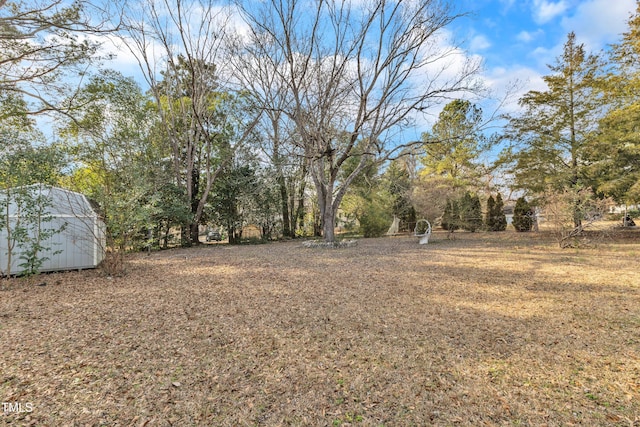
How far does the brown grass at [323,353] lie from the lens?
192 cm

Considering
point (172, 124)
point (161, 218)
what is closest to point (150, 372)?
point (161, 218)

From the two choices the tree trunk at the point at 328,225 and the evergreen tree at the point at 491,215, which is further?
the evergreen tree at the point at 491,215

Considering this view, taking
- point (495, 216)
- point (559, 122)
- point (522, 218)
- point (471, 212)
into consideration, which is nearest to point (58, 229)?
point (471, 212)

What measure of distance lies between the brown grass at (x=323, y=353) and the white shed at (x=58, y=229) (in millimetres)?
993

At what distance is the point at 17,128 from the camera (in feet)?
32.4

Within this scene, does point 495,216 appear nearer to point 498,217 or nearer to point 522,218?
point 498,217

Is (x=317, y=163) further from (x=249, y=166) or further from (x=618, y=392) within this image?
(x=618, y=392)

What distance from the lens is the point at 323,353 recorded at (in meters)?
2.70

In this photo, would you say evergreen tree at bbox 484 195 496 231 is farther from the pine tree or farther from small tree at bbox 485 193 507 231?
the pine tree

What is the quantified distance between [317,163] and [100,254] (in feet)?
24.7

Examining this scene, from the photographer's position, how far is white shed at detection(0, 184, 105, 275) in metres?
5.17

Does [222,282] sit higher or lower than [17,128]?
lower

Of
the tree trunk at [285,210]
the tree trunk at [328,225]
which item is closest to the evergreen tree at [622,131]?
the tree trunk at [328,225]

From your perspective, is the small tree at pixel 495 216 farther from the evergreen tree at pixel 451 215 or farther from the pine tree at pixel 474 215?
the evergreen tree at pixel 451 215
